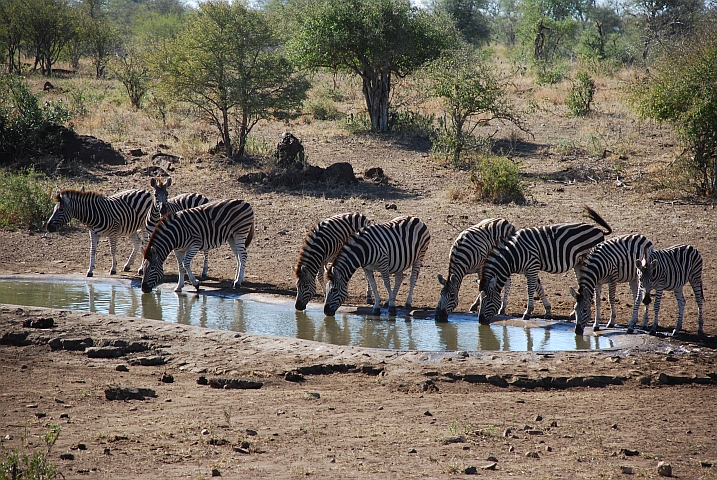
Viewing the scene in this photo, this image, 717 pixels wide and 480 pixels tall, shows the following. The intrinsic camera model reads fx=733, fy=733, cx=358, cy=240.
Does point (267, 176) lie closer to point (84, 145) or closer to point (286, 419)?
point (84, 145)

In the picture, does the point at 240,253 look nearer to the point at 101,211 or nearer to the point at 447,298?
the point at 101,211

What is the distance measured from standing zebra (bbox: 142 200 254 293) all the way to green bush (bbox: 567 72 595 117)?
15.6 m

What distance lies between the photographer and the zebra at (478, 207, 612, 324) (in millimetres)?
10305

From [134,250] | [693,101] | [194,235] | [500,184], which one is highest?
[693,101]

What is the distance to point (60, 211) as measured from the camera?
13.4 metres

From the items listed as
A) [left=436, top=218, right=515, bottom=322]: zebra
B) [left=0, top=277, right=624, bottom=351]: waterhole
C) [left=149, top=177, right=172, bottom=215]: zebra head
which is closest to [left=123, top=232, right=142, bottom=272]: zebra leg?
[left=0, top=277, right=624, bottom=351]: waterhole

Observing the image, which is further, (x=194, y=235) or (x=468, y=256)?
(x=194, y=235)

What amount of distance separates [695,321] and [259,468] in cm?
722

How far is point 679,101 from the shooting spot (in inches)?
654

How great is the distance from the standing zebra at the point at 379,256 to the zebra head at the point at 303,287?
335 millimetres

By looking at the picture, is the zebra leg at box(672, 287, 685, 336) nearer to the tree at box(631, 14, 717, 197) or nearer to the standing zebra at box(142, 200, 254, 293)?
the standing zebra at box(142, 200, 254, 293)

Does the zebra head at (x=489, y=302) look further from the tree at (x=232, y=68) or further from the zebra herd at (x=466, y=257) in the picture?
the tree at (x=232, y=68)

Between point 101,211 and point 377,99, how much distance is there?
12878 mm

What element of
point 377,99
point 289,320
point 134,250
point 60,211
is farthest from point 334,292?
point 377,99
